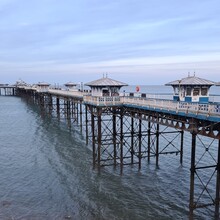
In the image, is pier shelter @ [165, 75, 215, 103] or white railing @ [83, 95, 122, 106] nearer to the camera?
pier shelter @ [165, 75, 215, 103]

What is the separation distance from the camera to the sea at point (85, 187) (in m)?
19.1

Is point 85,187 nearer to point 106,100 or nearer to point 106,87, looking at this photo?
point 106,100

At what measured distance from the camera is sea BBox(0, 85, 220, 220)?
62.7ft

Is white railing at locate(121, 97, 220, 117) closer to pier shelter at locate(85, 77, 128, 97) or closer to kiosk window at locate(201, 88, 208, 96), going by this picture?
kiosk window at locate(201, 88, 208, 96)

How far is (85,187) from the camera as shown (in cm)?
2362

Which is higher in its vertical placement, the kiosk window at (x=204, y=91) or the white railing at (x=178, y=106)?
the kiosk window at (x=204, y=91)

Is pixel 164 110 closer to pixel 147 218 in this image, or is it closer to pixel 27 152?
pixel 147 218

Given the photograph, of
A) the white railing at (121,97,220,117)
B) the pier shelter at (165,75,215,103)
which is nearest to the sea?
→ the white railing at (121,97,220,117)

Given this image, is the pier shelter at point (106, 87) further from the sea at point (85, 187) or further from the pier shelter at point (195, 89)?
the pier shelter at point (195, 89)

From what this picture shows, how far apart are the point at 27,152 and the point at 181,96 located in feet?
72.0

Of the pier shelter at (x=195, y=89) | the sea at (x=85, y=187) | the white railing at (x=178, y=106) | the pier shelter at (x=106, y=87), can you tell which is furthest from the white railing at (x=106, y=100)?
the pier shelter at (x=195, y=89)

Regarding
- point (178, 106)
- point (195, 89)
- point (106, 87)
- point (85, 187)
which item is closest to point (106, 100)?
point (106, 87)

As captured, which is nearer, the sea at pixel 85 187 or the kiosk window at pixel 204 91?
the sea at pixel 85 187

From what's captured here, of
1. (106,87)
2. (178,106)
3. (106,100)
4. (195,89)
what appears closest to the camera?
(178,106)
